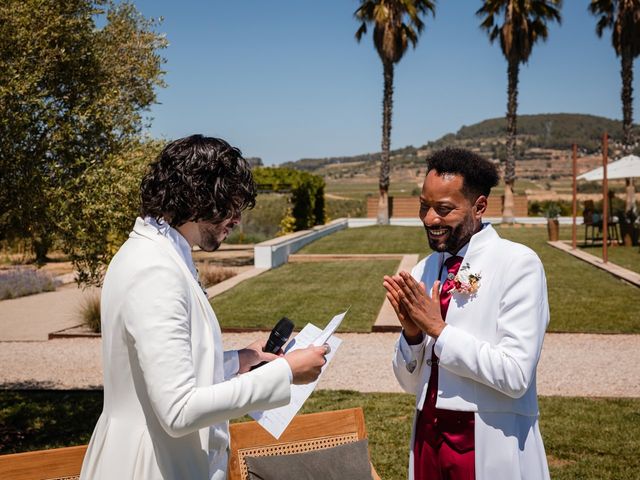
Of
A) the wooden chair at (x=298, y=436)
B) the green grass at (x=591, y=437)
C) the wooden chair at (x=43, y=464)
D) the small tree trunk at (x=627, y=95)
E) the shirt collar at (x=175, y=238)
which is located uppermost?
the small tree trunk at (x=627, y=95)

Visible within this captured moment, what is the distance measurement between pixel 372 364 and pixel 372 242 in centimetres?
1748

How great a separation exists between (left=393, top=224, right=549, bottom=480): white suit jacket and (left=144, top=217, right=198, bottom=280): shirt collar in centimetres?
97

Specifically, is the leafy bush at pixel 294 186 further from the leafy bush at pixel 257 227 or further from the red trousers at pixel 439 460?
the red trousers at pixel 439 460

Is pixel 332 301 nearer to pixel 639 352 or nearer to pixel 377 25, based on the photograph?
pixel 639 352

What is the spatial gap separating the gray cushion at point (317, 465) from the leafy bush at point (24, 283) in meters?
14.2

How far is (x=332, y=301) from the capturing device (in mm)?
13266

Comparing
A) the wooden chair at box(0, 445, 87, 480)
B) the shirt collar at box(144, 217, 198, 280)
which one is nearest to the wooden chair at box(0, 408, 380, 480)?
the wooden chair at box(0, 445, 87, 480)

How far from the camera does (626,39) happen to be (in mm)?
31141

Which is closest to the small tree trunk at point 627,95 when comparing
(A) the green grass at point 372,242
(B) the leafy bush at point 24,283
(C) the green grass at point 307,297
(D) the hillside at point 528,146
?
(A) the green grass at point 372,242

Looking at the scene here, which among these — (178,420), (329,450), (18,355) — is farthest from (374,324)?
(178,420)

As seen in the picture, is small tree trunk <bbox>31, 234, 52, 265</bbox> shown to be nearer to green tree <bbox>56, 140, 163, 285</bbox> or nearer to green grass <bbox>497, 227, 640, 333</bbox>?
green tree <bbox>56, 140, 163, 285</bbox>

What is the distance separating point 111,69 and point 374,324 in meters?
5.24

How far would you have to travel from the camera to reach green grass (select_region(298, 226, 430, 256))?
76.3ft

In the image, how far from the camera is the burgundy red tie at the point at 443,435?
271 cm
